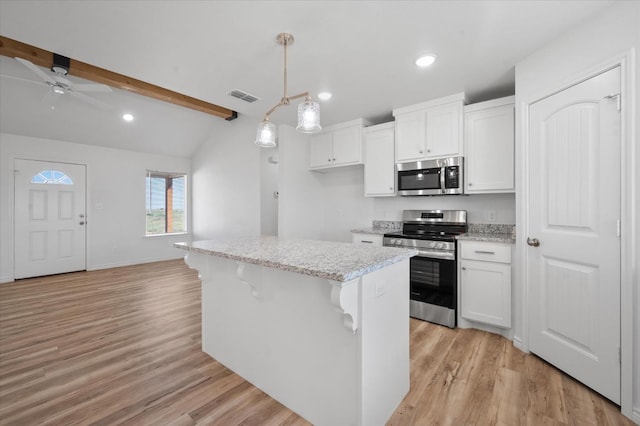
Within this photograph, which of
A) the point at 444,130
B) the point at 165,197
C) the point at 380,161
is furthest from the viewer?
the point at 165,197

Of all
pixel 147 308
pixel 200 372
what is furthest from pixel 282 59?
pixel 147 308

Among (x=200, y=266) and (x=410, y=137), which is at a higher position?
(x=410, y=137)

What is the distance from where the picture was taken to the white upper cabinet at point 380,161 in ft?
11.3

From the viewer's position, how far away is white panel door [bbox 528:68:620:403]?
1674 millimetres

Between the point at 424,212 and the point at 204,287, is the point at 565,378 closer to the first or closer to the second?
the point at 424,212

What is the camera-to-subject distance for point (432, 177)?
3.10 meters

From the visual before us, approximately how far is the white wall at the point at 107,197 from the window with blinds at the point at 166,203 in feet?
0.66

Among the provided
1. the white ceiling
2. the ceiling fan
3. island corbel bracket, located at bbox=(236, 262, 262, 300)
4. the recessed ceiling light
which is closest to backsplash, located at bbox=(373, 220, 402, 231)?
the white ceiling

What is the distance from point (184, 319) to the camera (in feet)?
9.84

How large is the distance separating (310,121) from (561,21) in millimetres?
1768

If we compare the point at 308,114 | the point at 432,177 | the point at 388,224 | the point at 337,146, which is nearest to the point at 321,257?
the point at 308,114

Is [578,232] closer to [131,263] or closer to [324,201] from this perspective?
[324,201]

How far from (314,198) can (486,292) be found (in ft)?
8.62

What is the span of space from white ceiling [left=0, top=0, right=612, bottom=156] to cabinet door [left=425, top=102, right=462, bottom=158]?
0.58 ft
